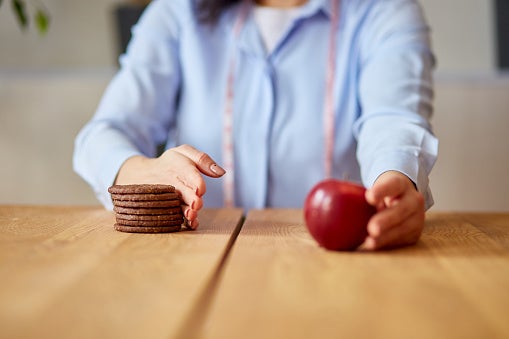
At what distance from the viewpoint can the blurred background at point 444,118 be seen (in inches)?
113

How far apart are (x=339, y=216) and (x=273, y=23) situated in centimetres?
104

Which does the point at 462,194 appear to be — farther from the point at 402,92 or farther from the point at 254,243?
the point at 254,243

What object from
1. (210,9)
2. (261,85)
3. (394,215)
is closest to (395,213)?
(394,215)

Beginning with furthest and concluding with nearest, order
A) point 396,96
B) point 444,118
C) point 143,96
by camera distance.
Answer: point 444,118 → point 143,96 → point 396,96

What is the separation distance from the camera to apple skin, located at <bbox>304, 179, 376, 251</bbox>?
1056 mm

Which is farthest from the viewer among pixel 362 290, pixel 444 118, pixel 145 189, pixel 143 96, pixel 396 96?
pixel 444 118

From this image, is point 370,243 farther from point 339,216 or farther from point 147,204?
point 147,204

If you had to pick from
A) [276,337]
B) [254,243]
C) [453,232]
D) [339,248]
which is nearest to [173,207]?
[254,243]

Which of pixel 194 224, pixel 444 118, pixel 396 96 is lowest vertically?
pixel 444 118

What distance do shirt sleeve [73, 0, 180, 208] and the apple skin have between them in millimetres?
690

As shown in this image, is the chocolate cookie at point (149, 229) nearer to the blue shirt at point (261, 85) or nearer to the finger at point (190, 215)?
the finger at point (190, 215)

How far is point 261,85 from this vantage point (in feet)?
6.46

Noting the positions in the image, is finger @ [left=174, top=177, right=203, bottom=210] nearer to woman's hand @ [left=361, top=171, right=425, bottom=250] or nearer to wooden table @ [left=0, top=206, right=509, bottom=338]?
wooden table @ [left=0, top=206, right=509, bottom=338]

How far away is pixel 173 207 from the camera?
1.24 m
